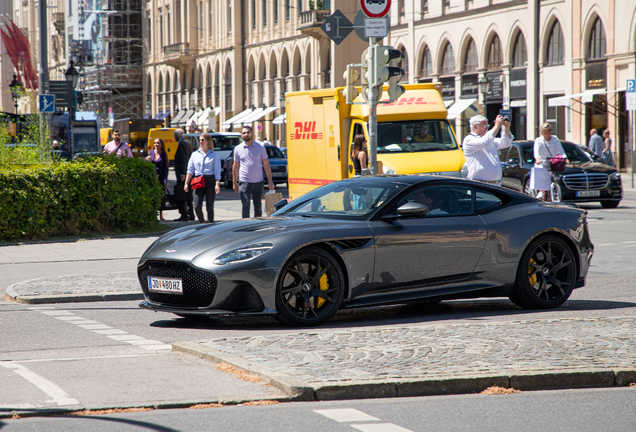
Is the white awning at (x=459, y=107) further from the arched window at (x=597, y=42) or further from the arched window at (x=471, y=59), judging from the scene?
the arched window at (x=597, y=42)

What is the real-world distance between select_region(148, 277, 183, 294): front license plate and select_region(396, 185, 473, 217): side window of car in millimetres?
2166

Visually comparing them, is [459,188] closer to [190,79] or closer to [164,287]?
[164,287]

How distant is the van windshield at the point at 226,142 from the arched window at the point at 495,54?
53.8 ft

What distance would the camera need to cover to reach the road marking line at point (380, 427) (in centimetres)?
499

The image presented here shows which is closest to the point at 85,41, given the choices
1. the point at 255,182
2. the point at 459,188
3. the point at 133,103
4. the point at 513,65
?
the point at 133,103

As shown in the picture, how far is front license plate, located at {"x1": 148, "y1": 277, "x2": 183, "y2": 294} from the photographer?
317 inches

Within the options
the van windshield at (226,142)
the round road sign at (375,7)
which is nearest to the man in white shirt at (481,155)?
the round road sign at (375,7)

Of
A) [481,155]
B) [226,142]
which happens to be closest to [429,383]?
[481,155]

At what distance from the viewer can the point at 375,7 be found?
13789 mm

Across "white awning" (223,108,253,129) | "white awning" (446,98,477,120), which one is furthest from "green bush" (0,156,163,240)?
"white awning" (223,108,253,129)

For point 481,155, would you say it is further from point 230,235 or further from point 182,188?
point 182,188

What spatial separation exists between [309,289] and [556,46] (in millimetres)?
39248

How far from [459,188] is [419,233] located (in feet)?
2.52

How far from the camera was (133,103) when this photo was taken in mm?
102938
